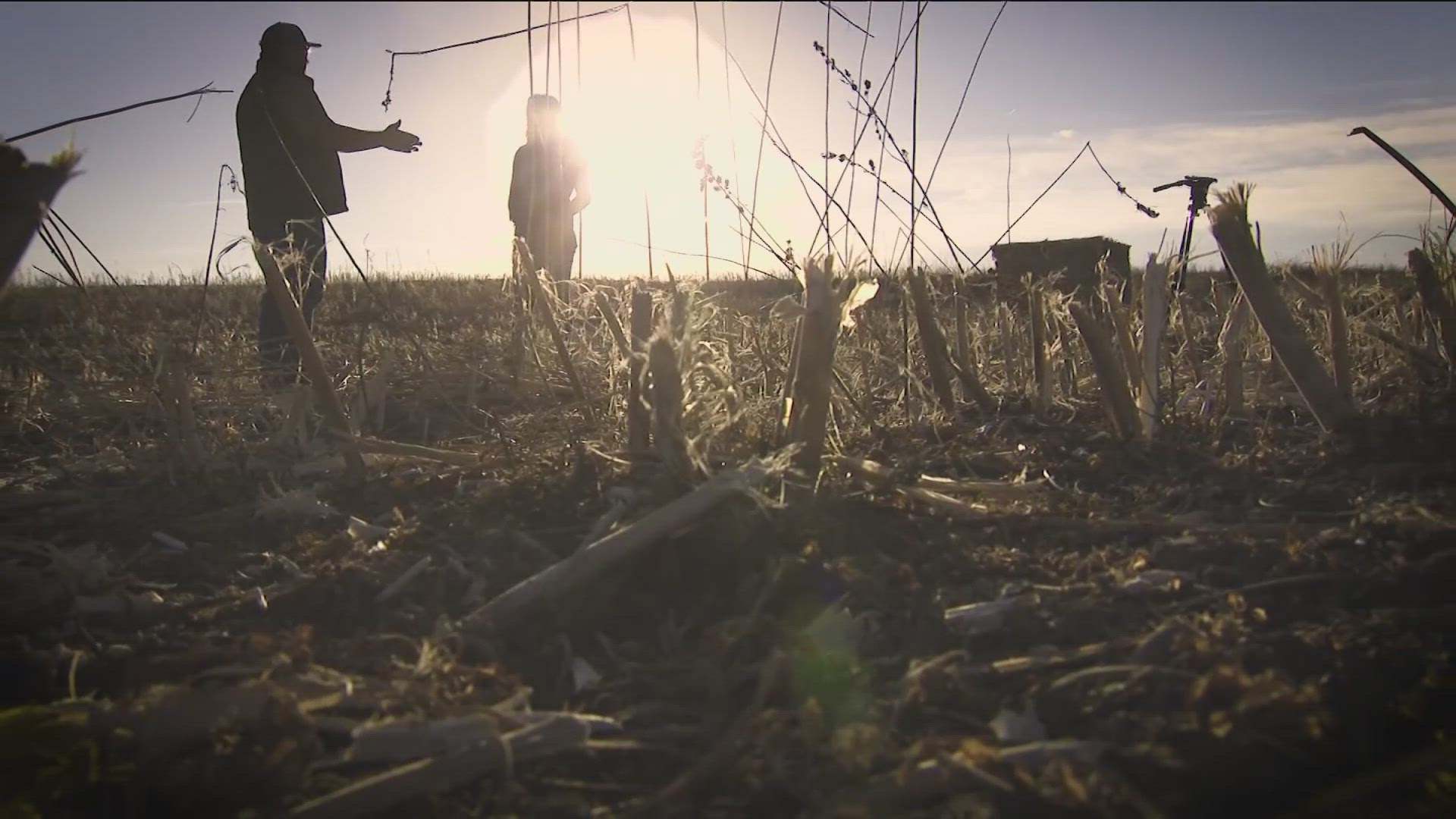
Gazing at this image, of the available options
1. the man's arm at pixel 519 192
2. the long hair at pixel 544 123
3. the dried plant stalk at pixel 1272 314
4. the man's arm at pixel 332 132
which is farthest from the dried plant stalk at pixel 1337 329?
the man's arm at pixel 519 192

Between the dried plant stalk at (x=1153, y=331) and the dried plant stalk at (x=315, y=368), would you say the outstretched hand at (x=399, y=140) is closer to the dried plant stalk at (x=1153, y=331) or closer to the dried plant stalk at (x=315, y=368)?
the dried plant stalk at (x=315, y=368)

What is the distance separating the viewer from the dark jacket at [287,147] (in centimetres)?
477

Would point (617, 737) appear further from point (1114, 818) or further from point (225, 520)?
point (225, 520)

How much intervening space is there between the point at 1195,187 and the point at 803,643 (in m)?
2.86

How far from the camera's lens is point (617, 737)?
1.50 metres

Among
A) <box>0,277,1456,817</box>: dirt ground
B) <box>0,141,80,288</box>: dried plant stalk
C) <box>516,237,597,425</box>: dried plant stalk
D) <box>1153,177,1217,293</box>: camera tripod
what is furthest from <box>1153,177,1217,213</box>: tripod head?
<box>0,141,80,288</box>: dried plant stalk

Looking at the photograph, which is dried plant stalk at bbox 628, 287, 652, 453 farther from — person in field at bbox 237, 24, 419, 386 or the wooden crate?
the wooden crate

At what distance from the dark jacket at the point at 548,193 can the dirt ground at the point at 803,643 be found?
3.00 metres

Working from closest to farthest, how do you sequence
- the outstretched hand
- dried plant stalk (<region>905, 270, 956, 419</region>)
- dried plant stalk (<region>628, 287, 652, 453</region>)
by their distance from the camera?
dried plant stalk (<region>628, 287, 652, 453</region>) → dried plant stalk (<region>905, 270, 956, 419</region>) → the outstretched hand

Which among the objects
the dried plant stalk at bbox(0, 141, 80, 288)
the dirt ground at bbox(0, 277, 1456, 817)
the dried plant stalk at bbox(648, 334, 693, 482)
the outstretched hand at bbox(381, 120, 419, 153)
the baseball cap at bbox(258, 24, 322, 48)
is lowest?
the dirt ground at bbox(0, 277, 1456, 817)

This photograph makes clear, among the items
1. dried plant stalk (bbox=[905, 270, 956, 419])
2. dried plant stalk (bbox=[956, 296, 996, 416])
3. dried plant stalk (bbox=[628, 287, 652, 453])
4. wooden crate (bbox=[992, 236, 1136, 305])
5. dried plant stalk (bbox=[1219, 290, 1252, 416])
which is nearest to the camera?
dried plant stalk (bbox=[628, 287, 652, 453])

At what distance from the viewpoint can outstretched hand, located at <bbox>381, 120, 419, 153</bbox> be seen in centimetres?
467

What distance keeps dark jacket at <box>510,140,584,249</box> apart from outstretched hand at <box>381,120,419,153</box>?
0.64m

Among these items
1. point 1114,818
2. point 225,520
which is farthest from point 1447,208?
point 225,520
